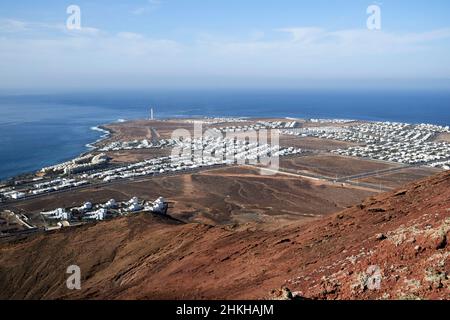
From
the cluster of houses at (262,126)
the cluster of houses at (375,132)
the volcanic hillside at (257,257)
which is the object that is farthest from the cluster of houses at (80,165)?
the cluster of houses at (375,132)

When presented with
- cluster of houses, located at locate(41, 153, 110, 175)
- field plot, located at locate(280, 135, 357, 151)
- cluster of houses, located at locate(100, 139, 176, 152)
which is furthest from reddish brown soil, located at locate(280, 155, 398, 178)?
cluster of houses, located at locate(41, 153, 110, 175)

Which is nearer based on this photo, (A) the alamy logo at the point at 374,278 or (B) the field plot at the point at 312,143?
(A) the alamy logo at the point at 374,278

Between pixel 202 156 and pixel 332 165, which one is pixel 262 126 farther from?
pixel 332 165

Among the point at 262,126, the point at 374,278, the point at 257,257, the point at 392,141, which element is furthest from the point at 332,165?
the point at 374,278

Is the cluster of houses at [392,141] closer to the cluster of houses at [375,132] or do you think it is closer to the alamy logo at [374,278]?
the cluster of houses at [375,132]

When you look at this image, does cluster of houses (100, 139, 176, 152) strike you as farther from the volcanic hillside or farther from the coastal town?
the volcanic hillside

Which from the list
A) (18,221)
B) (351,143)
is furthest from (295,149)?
(18,221)

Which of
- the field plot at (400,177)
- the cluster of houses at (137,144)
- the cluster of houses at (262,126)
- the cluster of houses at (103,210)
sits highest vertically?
the cluster of houses at (262,126)
